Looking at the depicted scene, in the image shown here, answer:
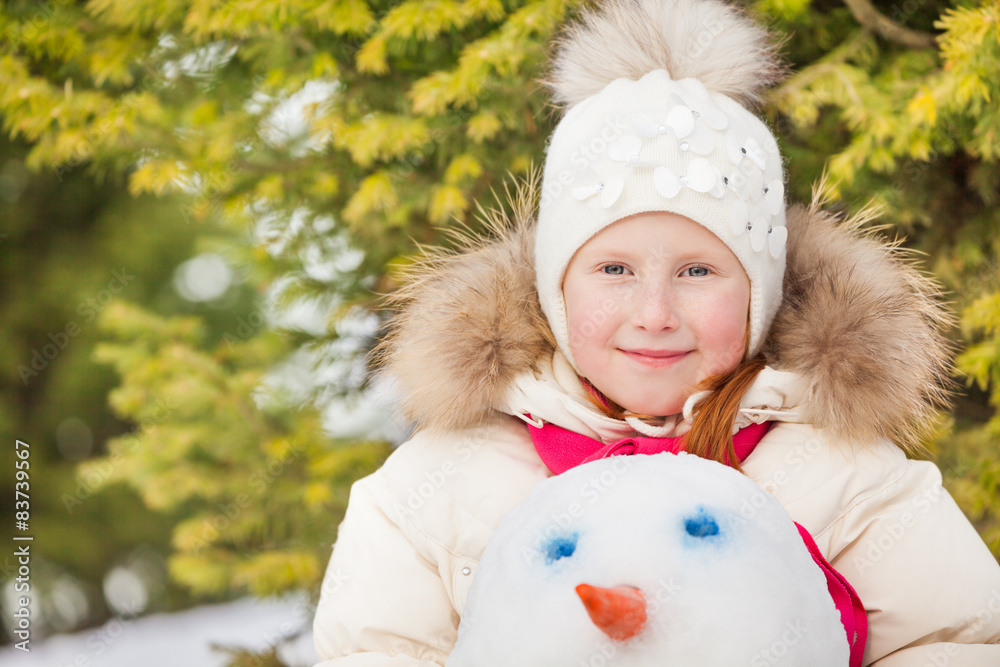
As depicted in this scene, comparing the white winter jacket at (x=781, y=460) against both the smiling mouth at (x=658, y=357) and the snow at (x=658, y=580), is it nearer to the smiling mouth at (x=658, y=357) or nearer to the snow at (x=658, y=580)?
the smiling mouth at (x=658, y=357)

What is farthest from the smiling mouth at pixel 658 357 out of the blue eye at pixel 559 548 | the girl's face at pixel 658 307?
the blue eye at pixel 559 548

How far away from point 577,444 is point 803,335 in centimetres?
53

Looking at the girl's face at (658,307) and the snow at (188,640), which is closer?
the girl's face at (658,307)

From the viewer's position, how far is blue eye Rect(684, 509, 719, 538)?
1051 millimetres

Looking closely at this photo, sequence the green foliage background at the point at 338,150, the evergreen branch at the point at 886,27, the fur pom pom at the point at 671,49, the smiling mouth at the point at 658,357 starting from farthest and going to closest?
1. the evergreen branch at the point at 886,27
2. the green foliage background at the point at 338,150
3. the fur pom pom at the point at 671,49
4. the smiling mouth at the point at 658,357

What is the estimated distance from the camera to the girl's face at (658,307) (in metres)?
1.57

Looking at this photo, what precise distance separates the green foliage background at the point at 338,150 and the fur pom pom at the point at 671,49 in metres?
0.24

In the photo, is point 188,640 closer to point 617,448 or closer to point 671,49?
point 617,448

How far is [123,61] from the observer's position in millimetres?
2664

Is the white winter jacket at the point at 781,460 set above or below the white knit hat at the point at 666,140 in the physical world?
below

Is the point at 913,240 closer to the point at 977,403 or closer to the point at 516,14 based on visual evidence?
the point at 977,403

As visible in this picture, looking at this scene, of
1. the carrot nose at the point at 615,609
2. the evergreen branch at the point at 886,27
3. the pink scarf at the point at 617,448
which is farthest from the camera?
the evergreen branch at the point at 886,27

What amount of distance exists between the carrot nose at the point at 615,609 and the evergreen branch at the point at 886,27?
2073 mm

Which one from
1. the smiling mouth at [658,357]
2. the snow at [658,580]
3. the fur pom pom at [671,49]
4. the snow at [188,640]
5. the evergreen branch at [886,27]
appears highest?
the fur pom pom at [671,49]
